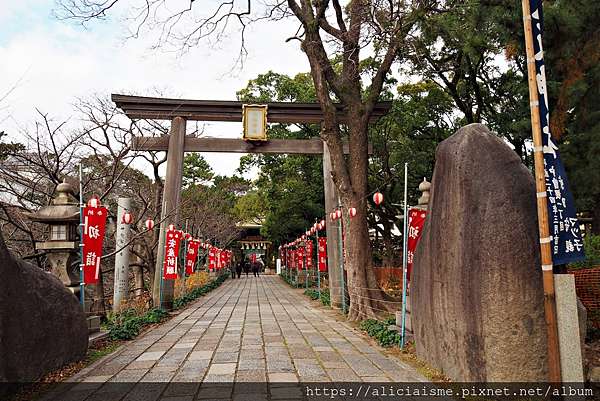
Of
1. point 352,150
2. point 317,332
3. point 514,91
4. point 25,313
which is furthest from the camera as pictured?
point 514,91

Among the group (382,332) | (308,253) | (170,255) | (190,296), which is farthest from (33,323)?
(308,253)

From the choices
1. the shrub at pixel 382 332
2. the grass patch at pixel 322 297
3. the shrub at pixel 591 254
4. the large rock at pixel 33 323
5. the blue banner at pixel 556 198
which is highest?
the blue banner at pixel 556 198

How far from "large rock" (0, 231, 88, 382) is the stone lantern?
0.86 metres

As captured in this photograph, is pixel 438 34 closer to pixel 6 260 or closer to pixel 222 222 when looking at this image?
pixel 6 260

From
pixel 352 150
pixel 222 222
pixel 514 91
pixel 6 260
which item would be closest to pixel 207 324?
pixel 352 150

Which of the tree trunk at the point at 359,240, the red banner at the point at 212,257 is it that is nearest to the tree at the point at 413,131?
the tree trunk at the point at 359,240

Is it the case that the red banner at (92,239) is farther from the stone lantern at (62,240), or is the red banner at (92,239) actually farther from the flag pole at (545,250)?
the flag pole at (545,250)

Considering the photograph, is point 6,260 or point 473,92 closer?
point 6,260

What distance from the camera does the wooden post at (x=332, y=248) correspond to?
12.8m

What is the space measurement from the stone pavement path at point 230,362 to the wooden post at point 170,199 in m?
2.56

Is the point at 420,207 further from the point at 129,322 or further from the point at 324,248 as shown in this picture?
the point at 324,248

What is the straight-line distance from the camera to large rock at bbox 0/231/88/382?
4242 millimetres

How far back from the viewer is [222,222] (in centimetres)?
2978

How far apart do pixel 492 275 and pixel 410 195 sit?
16.8 metres
